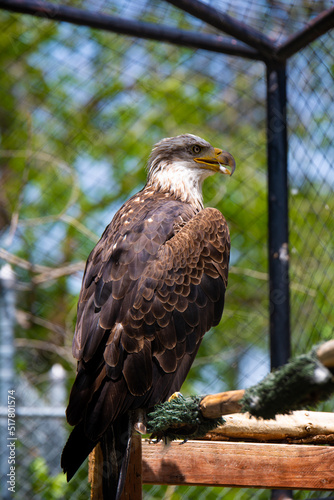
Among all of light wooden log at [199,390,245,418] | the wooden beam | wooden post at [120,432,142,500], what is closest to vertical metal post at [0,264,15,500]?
the wooden beam

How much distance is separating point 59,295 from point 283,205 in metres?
2.84

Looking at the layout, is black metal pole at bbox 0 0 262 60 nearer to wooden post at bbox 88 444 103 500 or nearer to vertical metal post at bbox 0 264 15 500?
vertical metal post at bbox 0 264 15 500

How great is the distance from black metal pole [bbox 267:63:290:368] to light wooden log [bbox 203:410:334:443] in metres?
0.81

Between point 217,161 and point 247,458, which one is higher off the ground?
point 217,161

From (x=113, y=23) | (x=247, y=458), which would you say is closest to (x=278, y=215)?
(x=113, y=23)

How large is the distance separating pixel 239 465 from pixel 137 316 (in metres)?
0.67

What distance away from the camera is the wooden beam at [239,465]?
2150 millimetres

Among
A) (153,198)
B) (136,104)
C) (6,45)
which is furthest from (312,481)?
(6,45)

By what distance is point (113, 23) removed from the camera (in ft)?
10.7

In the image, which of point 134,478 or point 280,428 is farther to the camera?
point 280,428

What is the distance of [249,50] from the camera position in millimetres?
3494

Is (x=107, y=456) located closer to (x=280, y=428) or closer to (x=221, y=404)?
(x=280, y=428)

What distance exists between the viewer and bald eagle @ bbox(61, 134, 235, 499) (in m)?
2.16

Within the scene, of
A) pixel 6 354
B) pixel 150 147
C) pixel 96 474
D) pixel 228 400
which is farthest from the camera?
pixel 150 147
